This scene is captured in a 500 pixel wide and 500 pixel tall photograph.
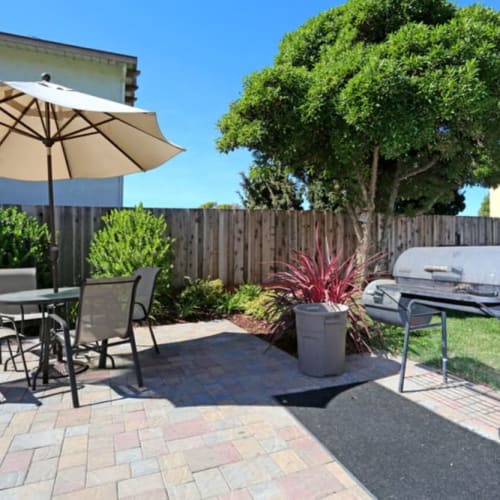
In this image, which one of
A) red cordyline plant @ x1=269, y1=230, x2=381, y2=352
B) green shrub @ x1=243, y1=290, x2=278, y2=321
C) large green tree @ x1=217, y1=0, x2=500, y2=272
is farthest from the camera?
green shrub @ x1=243, y1=290, x2=278, y2=321

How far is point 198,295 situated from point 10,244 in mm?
2692

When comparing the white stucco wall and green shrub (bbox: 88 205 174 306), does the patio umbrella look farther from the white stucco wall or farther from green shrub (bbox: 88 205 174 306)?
the white stucco wall

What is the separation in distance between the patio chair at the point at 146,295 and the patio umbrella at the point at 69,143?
2.64 ft

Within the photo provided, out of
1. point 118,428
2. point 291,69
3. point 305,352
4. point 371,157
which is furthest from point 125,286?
point 371,157

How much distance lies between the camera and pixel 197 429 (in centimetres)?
241

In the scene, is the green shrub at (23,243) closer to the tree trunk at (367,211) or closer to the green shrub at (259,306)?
the green shrub at (259,306)

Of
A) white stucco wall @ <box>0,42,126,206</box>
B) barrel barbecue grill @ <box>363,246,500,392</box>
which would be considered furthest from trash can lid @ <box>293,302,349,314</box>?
white stucco wall @ <box>0,42,126,206</box>

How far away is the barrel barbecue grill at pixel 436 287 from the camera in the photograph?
2514 mm

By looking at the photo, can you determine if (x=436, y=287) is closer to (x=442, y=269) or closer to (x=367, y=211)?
(x=442, y=269)

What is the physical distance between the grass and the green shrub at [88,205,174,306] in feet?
10.2

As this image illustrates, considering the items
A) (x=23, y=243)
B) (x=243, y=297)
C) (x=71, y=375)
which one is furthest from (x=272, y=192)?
(x=71, y=375)

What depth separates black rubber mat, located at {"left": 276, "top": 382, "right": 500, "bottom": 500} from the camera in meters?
1.87

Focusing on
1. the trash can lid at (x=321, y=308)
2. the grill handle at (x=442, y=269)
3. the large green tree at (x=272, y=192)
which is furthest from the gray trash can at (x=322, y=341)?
the large green tree at (x=272, y=192)

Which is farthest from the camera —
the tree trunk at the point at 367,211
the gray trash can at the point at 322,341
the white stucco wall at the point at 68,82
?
the white stucco wall at the point at 68,82
